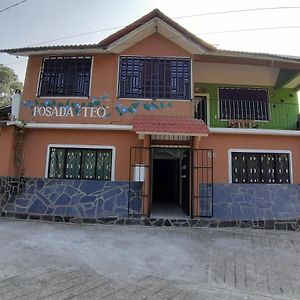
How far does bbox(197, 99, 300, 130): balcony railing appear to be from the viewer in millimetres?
13266

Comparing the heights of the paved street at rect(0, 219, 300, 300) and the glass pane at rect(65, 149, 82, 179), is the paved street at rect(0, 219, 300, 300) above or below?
below

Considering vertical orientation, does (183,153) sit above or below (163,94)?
below

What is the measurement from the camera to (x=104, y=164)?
34.3ft

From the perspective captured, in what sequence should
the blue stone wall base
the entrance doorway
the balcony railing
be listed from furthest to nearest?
the balcony railing → the entrance doorway → the blue stone wall base

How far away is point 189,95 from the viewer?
1068 centimetres

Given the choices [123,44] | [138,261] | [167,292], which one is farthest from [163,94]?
[167,292]

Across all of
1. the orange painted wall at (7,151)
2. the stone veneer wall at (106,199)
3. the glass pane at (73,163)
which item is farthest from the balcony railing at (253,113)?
the orange painted wall at (7,151)

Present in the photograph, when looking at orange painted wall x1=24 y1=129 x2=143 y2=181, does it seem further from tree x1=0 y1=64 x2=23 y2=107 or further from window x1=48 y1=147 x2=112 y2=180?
tree x1=0 y1=64 x2=23 y2=107

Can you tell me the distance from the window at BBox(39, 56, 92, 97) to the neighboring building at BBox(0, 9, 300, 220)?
0.04m

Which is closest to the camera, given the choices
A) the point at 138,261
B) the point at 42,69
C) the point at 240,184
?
the point at 138,261

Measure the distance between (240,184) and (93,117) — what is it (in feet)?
19.3

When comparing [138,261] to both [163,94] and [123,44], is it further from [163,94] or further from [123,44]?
[123,44]

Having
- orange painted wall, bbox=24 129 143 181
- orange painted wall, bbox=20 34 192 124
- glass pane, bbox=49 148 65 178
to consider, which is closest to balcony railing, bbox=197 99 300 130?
orange painted wall, bbox=20 34 192 124

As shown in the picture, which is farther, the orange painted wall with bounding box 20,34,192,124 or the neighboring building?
the orange painted wall with bounding box 20,34,192,124
